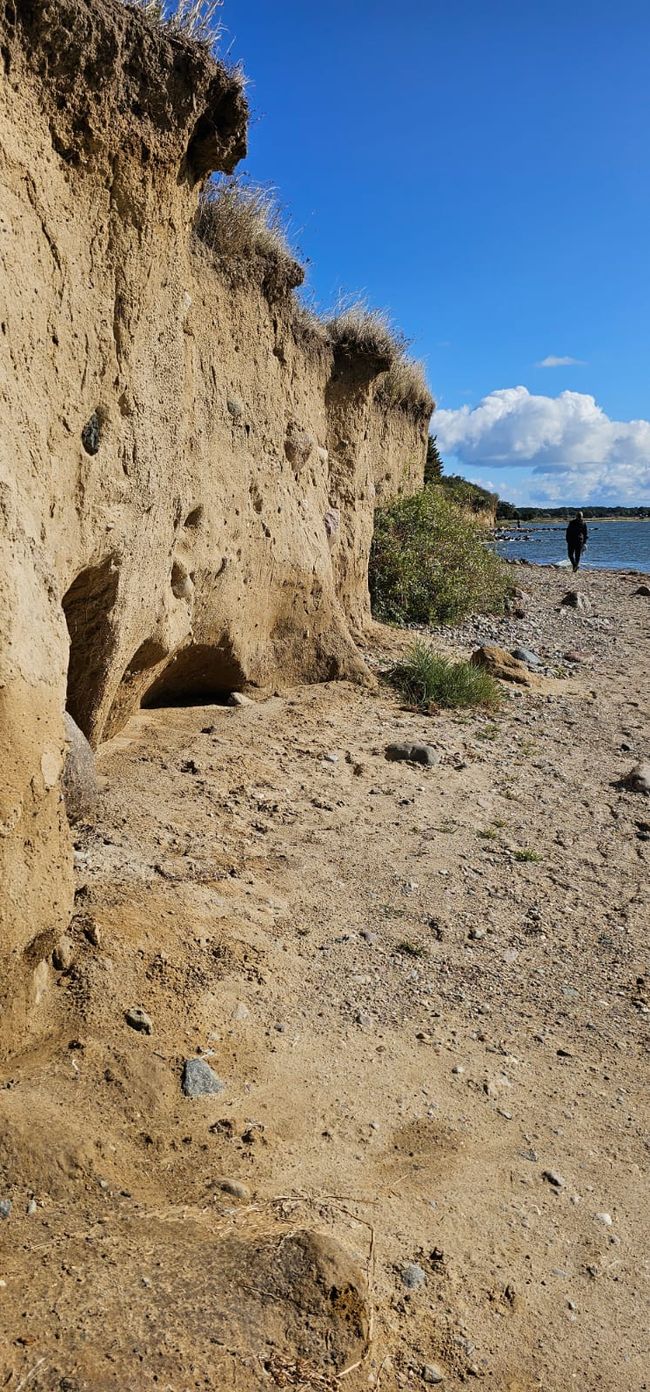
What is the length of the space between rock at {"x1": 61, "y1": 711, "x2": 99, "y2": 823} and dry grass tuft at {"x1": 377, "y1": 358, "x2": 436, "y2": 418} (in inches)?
398

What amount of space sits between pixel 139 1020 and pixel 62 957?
1.24ft

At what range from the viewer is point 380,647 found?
1143cm

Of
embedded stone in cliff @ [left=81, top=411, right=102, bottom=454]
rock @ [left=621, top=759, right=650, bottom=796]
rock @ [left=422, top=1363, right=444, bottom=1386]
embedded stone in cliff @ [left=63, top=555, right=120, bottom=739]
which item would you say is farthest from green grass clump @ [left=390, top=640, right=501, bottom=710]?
rock @ [left=422, top=1363, right=444, bottom=1386]

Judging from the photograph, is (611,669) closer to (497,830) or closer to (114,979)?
(497,830)

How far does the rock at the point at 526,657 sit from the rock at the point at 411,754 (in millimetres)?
4725

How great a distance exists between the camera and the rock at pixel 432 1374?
2697mm

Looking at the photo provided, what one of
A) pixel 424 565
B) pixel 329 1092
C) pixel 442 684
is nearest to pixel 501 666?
pixel 442 684

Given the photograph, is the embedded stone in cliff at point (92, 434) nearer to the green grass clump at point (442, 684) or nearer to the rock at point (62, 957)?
the rock at point (62, 957)

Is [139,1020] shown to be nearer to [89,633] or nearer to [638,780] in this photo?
[89,633]

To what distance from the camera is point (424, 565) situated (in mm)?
14094

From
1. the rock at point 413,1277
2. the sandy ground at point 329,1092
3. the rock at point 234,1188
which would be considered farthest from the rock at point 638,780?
the rock at point 234,1188

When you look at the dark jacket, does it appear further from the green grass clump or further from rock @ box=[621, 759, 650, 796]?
rock @ box=[621, 759, 650, 796]

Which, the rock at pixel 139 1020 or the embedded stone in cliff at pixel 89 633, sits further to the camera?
the embedded stone in cliff at pixel 89 633

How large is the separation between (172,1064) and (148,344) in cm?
377
